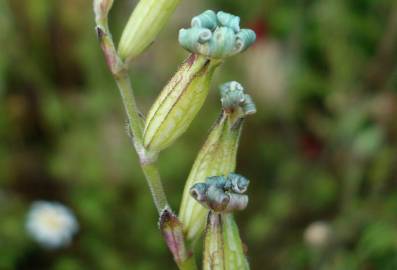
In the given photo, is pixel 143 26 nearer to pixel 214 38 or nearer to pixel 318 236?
pixel 214 38

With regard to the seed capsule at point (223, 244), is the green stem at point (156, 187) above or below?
above

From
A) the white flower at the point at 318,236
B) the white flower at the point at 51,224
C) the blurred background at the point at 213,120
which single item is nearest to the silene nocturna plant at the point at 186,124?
the white flower at the point at 318,236

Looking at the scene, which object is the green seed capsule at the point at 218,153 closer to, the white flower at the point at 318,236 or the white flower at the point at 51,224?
the white flower at the point at 318,236

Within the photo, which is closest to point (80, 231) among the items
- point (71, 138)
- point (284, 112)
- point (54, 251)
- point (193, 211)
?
point (54, 251)

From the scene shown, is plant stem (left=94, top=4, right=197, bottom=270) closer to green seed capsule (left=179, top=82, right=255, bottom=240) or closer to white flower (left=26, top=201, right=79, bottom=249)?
green seed capsule (left=179, top=82, right=255, bottom=240)

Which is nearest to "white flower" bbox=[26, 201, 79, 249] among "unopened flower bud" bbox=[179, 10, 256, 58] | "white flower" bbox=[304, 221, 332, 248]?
"white flower" bbox=[304, 221, 332, 248]

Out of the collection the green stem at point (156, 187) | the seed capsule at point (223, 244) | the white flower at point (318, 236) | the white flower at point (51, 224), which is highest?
the green stem at point (156, 187)

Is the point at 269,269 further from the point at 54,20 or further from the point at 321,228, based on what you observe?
the point at 54,20
